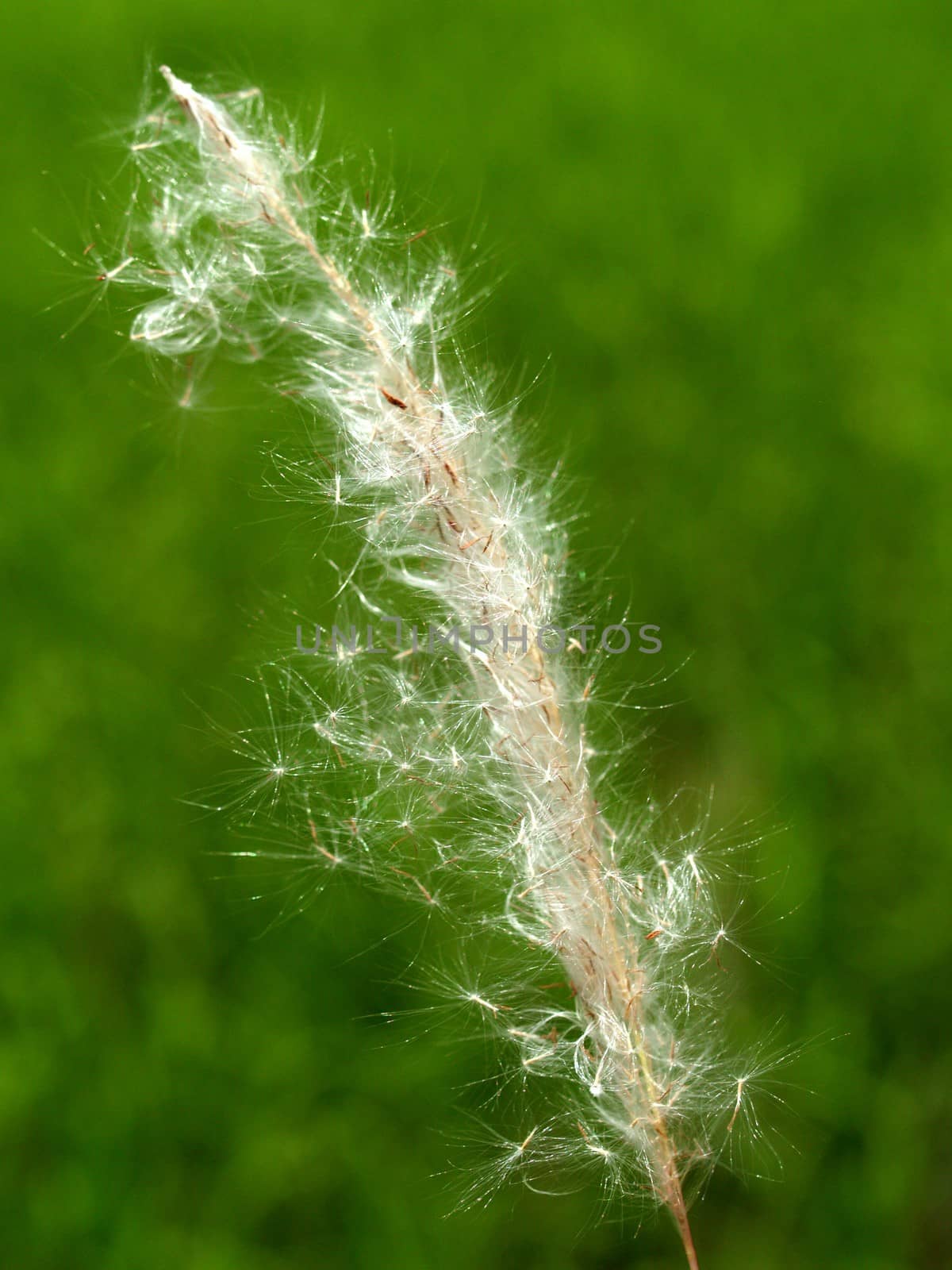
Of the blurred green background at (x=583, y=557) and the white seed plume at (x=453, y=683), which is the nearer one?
the white seed plume at (x=453, y=683)

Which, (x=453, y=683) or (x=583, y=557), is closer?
(x=453, y=683)

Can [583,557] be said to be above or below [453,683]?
below

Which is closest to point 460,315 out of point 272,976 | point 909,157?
point 272,976

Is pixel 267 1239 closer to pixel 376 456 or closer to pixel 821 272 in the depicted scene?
pixel 376 456

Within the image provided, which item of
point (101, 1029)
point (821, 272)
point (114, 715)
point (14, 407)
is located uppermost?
point (821, 272)
